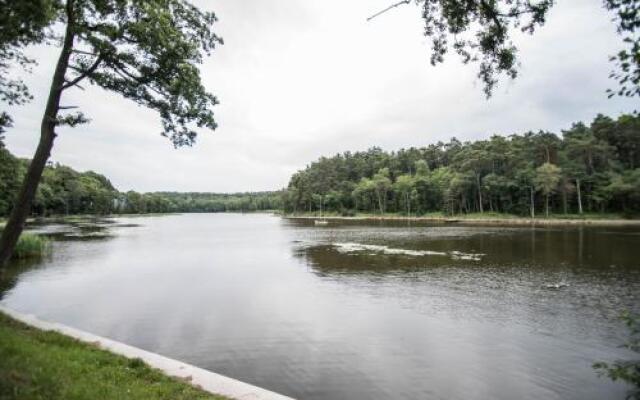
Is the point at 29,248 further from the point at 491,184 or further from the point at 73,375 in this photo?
the point at 491,184

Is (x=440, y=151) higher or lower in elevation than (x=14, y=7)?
higher

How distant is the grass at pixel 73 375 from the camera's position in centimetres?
630

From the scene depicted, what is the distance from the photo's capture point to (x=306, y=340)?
14.8 meters

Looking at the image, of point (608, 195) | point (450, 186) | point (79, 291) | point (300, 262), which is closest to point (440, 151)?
point (450, 186)

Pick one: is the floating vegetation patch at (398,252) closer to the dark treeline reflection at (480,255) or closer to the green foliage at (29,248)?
the dark treeline reflection at (480,255)

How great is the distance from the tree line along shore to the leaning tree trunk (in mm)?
50620

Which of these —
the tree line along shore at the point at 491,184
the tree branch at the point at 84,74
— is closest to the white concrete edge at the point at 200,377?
the tree branch at the point at 84,74

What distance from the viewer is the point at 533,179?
85375 mm

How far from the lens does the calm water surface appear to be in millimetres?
11523

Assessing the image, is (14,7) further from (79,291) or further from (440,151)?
(440,151)

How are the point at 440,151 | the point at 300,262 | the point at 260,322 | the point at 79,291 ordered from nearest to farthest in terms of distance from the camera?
the point at 260,322, the point at 79,291, the point at 300,262, the point at 440,151

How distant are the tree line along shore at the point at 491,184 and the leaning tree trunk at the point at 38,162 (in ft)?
166

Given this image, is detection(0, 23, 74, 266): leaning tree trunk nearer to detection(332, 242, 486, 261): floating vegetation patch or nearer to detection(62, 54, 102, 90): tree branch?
detection(62, 54, 102, 90): tree branch

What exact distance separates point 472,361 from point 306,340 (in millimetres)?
5878
